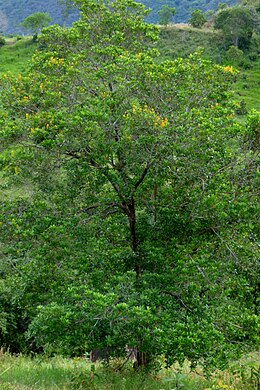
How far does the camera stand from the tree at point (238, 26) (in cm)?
7556

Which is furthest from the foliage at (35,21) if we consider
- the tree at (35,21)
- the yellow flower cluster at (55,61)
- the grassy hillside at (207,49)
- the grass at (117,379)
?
the grass at (117,379)

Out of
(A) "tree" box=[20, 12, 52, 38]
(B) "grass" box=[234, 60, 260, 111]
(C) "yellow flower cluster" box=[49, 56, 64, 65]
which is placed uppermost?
(A) "tree" box=[20, 12, 52, 38]

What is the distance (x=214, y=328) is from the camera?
824 cm

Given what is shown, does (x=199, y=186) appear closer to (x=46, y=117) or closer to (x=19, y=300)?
(x=46, y=117)

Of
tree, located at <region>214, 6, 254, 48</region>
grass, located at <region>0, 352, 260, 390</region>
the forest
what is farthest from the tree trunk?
tree, located at <region>214, 6, 254, 48</region>

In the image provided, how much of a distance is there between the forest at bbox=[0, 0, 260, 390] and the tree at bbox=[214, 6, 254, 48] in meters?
69.8

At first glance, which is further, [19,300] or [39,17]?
[39,17]

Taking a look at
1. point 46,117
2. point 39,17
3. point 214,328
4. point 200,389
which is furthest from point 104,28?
point 39,17

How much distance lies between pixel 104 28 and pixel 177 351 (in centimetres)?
723

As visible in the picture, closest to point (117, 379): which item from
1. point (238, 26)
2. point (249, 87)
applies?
point (249, 87)

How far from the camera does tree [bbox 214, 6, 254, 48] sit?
75562 millimetres

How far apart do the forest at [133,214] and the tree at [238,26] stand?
69.8 m

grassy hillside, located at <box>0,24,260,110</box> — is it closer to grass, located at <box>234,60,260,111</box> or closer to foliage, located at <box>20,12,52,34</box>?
grass, located at <box>234,60,260,111</box>

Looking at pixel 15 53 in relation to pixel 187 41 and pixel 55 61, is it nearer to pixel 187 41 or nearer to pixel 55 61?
pixel 187 41
